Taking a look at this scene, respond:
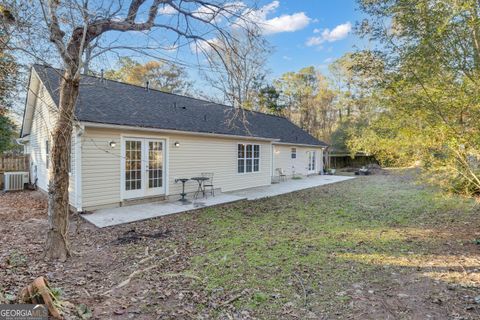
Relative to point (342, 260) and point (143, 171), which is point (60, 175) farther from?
point (342, 260)

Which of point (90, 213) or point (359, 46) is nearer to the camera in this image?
point (359, 46)

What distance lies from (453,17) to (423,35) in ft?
1.42

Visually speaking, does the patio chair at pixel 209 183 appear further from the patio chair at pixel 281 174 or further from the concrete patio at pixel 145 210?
the patio chair at pixel 281 174

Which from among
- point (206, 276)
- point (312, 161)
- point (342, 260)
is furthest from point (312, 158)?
point (206, 276)

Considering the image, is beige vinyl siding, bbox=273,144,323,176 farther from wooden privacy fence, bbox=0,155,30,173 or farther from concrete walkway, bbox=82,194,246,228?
wooden privacy fence, bbox=0,155,30,173

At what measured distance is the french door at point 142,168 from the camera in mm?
7930

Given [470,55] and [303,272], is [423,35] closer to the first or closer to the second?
[470,55]

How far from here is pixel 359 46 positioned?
565cm

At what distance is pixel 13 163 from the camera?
1208 cm

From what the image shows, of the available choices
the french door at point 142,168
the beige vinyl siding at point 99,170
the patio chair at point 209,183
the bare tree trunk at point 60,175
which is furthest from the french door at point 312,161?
the bare tree trunk at point 60,175

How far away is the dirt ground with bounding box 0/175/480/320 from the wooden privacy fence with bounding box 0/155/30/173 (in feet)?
26.8

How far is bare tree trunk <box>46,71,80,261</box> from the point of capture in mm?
4098

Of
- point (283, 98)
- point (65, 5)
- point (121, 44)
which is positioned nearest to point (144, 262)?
point (121, 44)

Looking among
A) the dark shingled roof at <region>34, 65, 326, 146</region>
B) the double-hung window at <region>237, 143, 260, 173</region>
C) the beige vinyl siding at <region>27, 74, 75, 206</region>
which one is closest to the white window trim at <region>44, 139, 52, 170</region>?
the beige vinyl siding at <region>27, 74, 75, 206</region>
